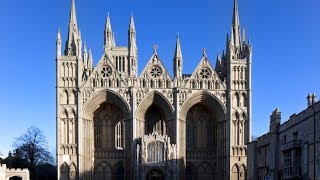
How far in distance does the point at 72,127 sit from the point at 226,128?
64.7 feet

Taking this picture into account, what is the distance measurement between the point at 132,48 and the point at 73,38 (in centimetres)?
815

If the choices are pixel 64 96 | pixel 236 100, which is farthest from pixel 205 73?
pixel 64 96

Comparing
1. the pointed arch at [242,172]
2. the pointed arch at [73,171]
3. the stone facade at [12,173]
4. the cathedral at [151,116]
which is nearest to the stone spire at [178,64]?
the cathedral at [151,116]

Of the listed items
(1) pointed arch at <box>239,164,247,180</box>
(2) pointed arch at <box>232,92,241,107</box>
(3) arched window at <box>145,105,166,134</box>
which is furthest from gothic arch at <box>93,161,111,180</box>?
(2) pointed arch at <box>232,92,241,107</box>

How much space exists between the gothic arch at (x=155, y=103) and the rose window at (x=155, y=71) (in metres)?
2.32

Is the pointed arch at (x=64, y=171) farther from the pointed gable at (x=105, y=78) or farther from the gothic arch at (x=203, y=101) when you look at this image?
the gothic arch at (x=203, y=101)

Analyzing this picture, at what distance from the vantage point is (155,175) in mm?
63938

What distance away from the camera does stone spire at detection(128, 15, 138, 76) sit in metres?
65.6

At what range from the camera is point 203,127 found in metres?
69.4

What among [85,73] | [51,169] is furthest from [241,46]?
[51,169]

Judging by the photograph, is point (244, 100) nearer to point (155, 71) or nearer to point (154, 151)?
point (155, 71)

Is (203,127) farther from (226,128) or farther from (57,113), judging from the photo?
(57,113)

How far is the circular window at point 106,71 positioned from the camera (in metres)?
65.6

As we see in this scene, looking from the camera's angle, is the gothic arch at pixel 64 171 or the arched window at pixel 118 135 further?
the arched window at pixel 118 135
